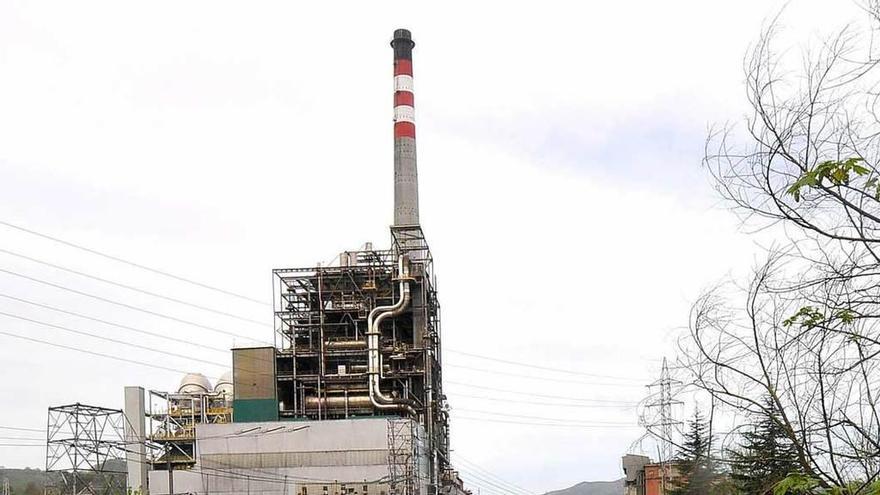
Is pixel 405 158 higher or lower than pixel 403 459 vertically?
higher

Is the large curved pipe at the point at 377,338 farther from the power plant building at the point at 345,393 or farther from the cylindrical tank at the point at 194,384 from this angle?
the cylindrical tank at the point at 194,384

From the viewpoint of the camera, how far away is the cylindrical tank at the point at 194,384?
5946 centimetres

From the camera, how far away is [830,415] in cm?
662

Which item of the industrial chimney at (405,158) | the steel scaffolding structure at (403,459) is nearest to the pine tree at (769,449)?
the steel scaffolding structure at (403,459)

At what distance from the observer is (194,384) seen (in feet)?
196

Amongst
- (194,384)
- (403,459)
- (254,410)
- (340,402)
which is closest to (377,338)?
(340,402)

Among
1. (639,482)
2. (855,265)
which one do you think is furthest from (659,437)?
(639,482)

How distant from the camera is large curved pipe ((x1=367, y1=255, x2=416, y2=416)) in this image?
161 feet

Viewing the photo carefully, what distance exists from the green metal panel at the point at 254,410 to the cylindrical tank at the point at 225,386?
9261 mm

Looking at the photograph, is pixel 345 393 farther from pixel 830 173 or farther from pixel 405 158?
pixel 830 173

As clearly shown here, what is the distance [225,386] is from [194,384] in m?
2.63

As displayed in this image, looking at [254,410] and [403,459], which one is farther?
[254,410]

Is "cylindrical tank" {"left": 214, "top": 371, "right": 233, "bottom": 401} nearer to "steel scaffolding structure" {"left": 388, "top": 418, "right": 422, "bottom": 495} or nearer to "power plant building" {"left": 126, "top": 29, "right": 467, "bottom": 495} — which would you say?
"power plant building" {"left": 126, "top": 29, "right": 467, "bottom": 495}

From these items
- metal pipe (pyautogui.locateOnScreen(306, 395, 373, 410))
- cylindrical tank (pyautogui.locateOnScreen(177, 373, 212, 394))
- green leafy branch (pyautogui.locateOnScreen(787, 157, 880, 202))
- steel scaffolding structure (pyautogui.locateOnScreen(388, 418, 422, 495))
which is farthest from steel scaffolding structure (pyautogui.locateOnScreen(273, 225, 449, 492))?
green leafy branch (pyautogui.locateOnScreen(787, 157, 880, 202))
